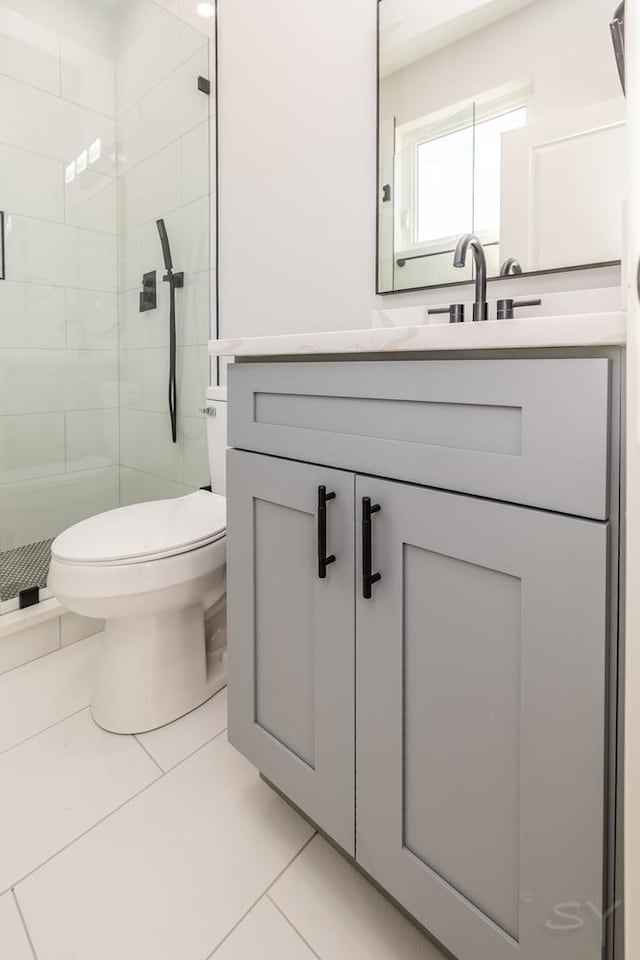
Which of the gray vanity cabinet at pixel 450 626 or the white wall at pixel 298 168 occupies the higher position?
the white wall at pixel 298 168

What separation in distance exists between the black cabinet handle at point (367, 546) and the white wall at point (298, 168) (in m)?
0.70

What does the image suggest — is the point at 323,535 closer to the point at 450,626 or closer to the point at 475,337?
the point at 450,626

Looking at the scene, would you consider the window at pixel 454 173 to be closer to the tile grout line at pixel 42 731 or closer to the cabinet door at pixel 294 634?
the cabinet door at pixel 294 634

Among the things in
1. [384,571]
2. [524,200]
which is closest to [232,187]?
[524,200]

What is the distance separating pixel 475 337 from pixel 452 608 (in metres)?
0.32

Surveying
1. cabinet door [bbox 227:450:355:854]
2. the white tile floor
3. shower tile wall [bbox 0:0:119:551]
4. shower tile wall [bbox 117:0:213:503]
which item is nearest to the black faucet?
cabinet door [bbox 227:450:355:854]

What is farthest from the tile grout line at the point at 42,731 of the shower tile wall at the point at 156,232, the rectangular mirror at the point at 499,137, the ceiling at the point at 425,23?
the ceiling at the point at 425,23

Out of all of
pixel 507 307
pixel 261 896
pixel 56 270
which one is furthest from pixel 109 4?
pixel 261 896

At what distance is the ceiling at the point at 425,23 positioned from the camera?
44.0 inches

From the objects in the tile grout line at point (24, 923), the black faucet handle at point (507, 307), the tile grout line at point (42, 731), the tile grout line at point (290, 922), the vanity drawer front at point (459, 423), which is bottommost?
the tile grout line at point (290, 922)

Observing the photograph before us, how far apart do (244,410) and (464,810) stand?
0.68 meters

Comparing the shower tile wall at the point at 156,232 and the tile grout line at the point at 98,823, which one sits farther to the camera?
the shower tile wall at the point at 156,232

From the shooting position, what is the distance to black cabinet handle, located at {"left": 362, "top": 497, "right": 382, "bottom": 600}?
687 millimetres

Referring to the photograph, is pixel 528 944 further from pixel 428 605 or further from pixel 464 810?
pixel 428 605
